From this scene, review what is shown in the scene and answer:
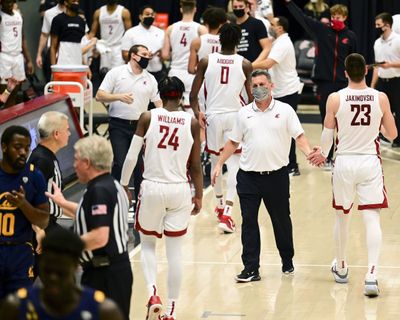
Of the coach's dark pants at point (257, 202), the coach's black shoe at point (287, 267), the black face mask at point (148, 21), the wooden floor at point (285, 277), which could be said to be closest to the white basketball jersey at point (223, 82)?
the wooden floor at point (285, 277)

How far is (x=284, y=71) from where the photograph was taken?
14.4 meters

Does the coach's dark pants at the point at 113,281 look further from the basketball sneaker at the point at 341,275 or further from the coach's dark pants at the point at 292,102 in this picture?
the coach's dark pants at the point at 292,102

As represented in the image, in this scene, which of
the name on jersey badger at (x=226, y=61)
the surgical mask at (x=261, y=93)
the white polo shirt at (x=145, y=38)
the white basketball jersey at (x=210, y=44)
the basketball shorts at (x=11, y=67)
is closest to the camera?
the surgical mask at (x=261, y=93)

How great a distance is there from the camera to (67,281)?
4582mm

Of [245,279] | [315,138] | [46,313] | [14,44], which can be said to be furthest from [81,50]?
[46,313]

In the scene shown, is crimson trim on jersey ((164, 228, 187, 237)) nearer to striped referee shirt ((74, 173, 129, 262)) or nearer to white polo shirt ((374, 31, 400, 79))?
striped referee shirt ((74, 173, 129, 262))

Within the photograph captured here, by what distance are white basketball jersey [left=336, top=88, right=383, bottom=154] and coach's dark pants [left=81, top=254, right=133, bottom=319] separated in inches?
129

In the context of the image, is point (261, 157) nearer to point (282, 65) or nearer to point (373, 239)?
point (373, 239)

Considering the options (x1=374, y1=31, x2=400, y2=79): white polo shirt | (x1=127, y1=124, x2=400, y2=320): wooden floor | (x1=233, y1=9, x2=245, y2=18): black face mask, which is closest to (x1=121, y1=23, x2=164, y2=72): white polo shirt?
(x1=233, y1=9, x2=245, y2=18): black face mask

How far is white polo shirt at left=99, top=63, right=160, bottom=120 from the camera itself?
11508mm

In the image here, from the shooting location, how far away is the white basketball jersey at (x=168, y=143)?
331 inches

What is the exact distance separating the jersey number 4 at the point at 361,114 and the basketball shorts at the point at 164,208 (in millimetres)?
1731

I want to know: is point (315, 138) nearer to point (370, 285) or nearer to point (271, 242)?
point (271, 242)

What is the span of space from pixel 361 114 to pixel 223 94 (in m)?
2.69
